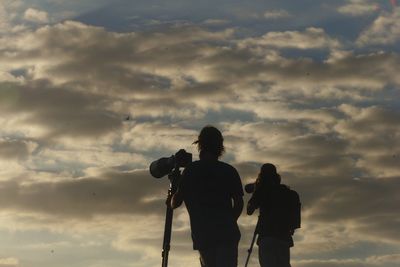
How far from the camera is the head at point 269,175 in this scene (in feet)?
40.4

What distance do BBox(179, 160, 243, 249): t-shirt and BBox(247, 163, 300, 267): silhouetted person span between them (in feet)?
9.94

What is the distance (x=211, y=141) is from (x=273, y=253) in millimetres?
3396

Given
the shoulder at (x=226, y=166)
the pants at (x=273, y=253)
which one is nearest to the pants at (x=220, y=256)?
the shoulder at (x=226, y=166)

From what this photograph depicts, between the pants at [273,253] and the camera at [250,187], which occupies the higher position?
the camera at [250,187]

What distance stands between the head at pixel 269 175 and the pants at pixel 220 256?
3.35m

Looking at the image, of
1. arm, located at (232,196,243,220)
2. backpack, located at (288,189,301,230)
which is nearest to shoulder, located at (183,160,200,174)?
arm, located at (232,196,243,220)

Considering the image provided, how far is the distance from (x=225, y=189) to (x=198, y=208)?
0.37m

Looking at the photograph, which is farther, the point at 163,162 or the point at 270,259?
the point at 270,259

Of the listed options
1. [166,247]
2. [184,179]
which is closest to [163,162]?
[184,179]

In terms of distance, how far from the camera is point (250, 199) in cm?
1247

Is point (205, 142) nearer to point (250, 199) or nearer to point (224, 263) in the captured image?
point (224, 263)

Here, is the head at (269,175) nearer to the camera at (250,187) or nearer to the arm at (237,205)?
the camera at (250,187)

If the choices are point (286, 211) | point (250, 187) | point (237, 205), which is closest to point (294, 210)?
point (286, 211)

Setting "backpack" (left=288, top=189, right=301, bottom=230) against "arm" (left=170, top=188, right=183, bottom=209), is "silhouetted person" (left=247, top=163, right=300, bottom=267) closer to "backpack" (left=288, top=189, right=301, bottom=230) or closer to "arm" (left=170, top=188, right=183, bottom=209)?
"backpack" (left=288, top=189, right=301, bottom=230)
